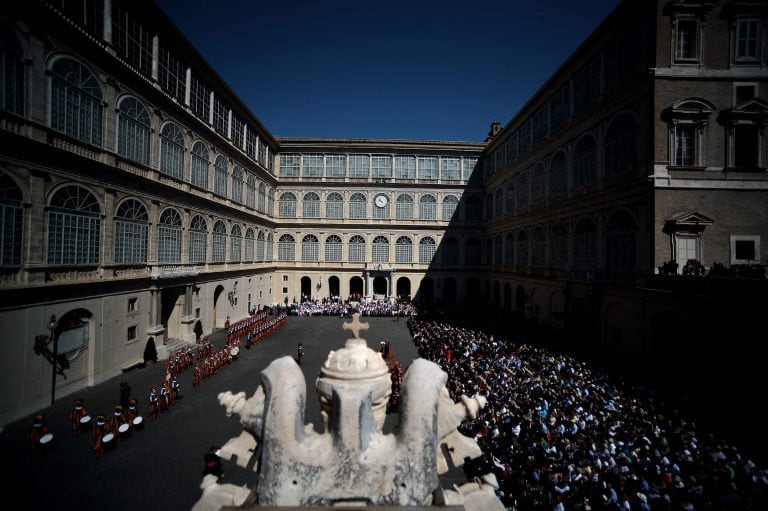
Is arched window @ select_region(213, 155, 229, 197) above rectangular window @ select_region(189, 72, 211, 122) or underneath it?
underneath

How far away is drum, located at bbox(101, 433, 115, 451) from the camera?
33.7 ft

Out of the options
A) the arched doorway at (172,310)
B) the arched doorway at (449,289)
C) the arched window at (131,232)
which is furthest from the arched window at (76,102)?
the arched doorway at (449,289)

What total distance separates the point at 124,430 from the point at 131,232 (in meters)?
11.1

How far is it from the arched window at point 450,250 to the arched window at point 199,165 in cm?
2722

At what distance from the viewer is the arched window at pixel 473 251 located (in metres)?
42.1

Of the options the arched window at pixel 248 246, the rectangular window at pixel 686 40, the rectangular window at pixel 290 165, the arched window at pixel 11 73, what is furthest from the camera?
the rectangular window at pixel 290 165

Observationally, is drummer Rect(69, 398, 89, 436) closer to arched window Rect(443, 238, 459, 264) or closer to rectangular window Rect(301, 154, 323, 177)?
rectangular window Rect(301, 154, 323, 177)

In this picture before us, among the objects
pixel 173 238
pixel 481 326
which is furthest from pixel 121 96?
pixel 481 326

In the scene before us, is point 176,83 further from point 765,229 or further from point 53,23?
point 765,229

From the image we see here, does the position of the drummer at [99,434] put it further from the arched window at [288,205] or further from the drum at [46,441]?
the arched window at [288,205]

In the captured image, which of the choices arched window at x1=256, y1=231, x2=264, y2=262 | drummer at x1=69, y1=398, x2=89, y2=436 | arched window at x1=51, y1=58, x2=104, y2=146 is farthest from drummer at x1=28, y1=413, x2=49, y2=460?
arched window at x1=256, y1=231, x2=264, y2=262

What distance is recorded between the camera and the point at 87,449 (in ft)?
34.6

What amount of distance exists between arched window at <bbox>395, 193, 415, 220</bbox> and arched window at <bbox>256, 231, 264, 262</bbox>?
1608 cm

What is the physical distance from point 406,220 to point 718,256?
29.2m
